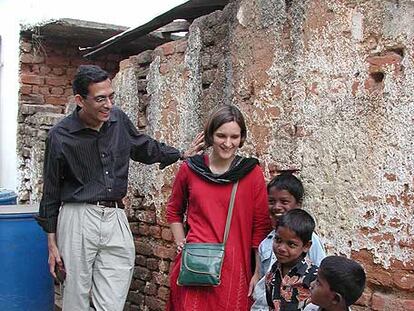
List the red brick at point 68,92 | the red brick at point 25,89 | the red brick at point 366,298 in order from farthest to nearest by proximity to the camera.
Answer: the red brick at point 68,92
the red brick at point 25,89
the red brick at point 366,298

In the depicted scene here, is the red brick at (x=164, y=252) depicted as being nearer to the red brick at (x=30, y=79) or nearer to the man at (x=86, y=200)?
the man at (x=86, y=200)

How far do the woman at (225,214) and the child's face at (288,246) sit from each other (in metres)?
0.35

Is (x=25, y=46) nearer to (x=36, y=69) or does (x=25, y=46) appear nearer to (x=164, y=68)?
(x=36, y=69)

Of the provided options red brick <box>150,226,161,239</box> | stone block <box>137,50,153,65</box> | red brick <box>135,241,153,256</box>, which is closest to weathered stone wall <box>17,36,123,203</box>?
stone block <box>137,50,153,65</box>

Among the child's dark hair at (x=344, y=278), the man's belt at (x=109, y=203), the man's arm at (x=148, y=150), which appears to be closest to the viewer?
the child's dark hair at (x=344, y=278)

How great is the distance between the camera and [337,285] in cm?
221

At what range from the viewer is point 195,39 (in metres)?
3.85

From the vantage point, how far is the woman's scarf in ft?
9.37

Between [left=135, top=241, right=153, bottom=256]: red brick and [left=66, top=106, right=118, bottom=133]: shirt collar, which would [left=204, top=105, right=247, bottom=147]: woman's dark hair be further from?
[left=135, top=241, right=153, bottom=256]: red brick

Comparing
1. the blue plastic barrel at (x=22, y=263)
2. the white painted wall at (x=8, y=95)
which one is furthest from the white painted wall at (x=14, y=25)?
the blue plastic barrel at (x=22, y=263)

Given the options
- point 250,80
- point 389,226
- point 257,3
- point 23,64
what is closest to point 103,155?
point 250,80

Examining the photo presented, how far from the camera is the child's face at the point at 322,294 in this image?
2223 millimetres

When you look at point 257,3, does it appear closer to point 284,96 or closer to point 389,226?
point 284,96

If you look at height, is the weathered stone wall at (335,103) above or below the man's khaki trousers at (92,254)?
above
